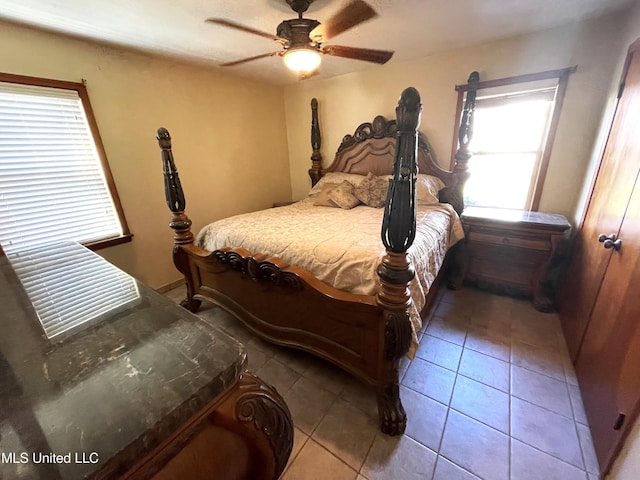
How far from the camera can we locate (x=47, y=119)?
202 cm

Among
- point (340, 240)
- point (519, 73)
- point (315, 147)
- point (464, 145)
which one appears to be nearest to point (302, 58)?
point (340, 240)

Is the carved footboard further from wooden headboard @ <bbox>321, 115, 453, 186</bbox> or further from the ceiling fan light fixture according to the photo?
wooden headboard @ <bbox>321, 115, 453, 186</bbox>

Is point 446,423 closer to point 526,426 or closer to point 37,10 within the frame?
point 526,426

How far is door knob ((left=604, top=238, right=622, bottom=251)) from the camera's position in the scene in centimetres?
139

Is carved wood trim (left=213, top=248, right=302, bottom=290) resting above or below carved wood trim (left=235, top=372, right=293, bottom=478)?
below

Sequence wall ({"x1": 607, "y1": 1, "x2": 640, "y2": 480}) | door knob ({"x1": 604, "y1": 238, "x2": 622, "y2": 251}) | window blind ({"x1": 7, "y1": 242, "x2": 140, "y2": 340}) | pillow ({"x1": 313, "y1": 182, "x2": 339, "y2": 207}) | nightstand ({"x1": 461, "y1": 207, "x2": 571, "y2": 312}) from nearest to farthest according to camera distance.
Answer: window blind ({"x1": 7, "y1": 242, "x2": 140, "y2": 340}) < wall ({"x1": 607, "y1": 1, "x2": 640, "y2": 480}) < door knob ({"x1": 604, "y1": 238, "x2": 622, "y2": 251}) < nightstand ({"x1": 461, "y1": 207, "x2": 571, "y2": 312}) < pillow ({"x1": 313, "y1": 182, "x2": 339, "y2": 207})

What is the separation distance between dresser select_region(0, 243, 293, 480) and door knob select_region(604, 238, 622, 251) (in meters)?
1.86

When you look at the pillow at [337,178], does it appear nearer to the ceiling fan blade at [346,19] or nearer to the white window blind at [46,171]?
the ceiling fan blade at [346,19]

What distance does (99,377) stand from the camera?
51cm

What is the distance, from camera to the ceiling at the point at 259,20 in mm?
1694

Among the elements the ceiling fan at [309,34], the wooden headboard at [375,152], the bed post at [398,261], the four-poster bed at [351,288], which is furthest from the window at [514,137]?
the bed post at [398,261]

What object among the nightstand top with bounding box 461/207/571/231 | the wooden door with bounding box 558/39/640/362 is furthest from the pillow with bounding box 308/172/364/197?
the wooden door with bounding box 558/39/640/362

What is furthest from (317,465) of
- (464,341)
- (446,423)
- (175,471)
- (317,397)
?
(464,341)

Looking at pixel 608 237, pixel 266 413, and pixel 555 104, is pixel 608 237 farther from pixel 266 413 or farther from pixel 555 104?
pixel 266 413
